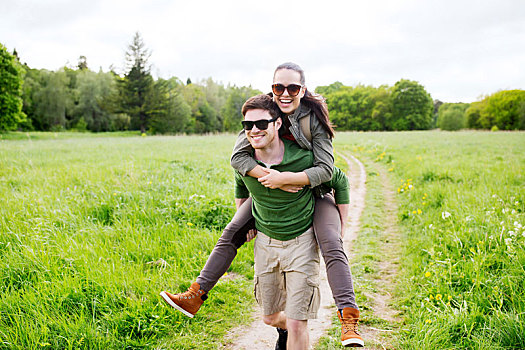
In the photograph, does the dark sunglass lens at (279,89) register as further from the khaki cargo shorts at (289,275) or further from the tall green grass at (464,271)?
the tall green grass at (464,271)

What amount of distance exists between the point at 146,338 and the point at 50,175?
6.88 meters

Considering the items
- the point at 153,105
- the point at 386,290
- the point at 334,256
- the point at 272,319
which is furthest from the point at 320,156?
the point at 153,105

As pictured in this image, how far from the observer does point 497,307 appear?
317 cm

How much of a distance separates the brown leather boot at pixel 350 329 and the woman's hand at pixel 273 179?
1.00 metres

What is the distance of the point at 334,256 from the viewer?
2.51 metres

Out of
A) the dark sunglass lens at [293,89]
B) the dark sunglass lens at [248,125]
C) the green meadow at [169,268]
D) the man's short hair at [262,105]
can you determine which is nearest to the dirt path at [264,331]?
the green meadow at [169,268]

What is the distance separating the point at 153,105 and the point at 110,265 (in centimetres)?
5359

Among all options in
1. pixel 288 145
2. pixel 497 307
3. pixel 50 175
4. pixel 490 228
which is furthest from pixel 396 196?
pixel 50 175

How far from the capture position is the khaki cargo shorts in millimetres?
2486

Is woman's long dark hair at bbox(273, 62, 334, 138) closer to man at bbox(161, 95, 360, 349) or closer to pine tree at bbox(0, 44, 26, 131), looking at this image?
man at bbox(161, 95, 360, 349)

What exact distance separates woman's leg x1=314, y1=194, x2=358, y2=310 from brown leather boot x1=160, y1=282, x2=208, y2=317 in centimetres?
110

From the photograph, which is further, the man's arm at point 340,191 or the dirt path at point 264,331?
the dirt path at point 264,331

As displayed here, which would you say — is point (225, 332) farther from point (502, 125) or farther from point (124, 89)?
point (502, 125)

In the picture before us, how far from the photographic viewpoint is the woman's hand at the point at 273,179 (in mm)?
2436
